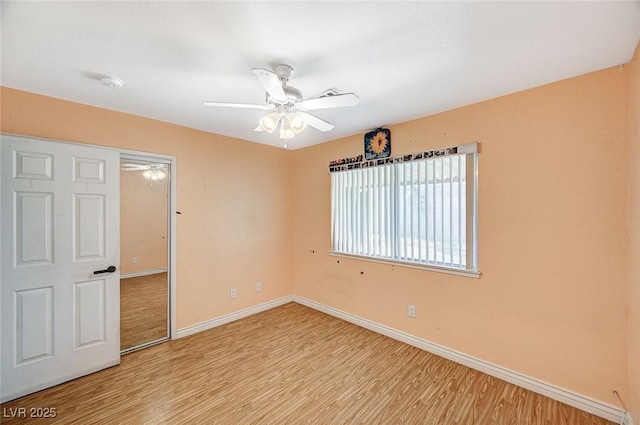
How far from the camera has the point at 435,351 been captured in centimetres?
267

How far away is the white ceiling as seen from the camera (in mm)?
1309

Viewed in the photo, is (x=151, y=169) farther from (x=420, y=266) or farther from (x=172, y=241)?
(x=420, y=266)

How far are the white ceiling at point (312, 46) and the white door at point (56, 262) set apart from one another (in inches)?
25.4

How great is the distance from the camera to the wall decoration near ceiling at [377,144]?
305 cm

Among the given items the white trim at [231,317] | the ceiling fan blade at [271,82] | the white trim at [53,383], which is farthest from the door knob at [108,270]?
the ceiling fan blade at [271,82]

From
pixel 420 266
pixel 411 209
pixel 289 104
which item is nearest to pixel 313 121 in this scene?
pixel 289 104

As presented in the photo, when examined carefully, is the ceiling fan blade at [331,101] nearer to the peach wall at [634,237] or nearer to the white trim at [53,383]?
the peach wall at [634,237]

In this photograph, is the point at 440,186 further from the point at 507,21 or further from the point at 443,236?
the point at 507,21

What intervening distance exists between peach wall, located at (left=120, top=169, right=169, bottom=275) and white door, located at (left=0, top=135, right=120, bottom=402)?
0.56 metres

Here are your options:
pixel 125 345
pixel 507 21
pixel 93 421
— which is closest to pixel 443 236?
pixel 507 21

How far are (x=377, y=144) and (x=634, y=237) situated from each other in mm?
2224

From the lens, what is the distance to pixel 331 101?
5.73ft

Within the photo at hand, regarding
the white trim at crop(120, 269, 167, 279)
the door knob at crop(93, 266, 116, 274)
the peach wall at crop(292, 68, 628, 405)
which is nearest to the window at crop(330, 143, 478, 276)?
the peach wall at crop(292, 68, 628, 405)

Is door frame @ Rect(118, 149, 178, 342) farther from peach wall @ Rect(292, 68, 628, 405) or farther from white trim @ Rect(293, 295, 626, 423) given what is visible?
peach wall @ Rect(292, 68, 628, 405)
